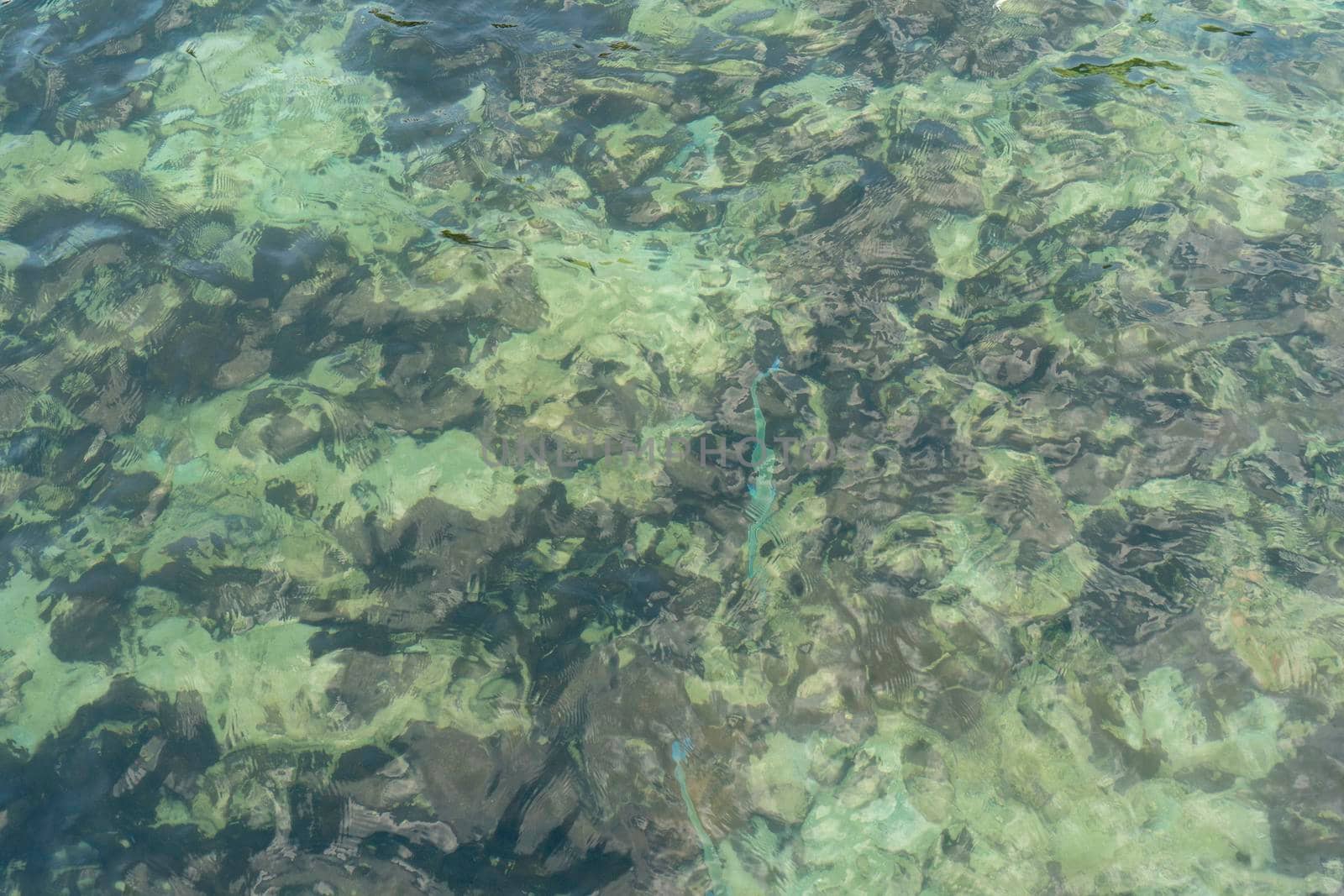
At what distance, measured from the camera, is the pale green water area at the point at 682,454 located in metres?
2.24

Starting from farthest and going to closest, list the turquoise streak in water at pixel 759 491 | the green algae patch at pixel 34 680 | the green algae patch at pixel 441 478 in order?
the green algae patch at pixel 441 478 → the turquoise streak in water at pixel 759 491 → the green algae patch at pixel 34 680

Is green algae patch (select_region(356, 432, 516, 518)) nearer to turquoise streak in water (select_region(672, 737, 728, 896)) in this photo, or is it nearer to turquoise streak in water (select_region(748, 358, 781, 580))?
turquoise streak in water (select_region(748, 358, 781, 580))

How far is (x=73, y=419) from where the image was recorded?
3.01 m

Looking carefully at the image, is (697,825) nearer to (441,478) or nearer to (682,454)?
(682,454)

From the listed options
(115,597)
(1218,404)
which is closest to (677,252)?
(1218,404)

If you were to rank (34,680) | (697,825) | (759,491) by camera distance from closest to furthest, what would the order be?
(697,825), (34,680), (759,491)

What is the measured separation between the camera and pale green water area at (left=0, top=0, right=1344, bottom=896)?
2.24 metres

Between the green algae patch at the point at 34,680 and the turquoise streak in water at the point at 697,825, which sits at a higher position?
the green algae patch at the point at 34,680

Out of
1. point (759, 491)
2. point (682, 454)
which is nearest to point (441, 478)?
point (682, 454)

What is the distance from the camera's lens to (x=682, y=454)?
2842 millimetres

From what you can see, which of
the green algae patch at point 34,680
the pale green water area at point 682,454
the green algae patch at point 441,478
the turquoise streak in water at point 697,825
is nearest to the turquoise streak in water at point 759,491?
the pale green water area at point 682,454

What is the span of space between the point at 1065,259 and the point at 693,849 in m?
2.37

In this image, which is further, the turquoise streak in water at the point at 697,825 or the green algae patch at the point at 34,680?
the green algae patch at the point at 34,680

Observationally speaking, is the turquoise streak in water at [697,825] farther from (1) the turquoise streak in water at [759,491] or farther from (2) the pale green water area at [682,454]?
(1) the turquoise streak in water at [759,491]
